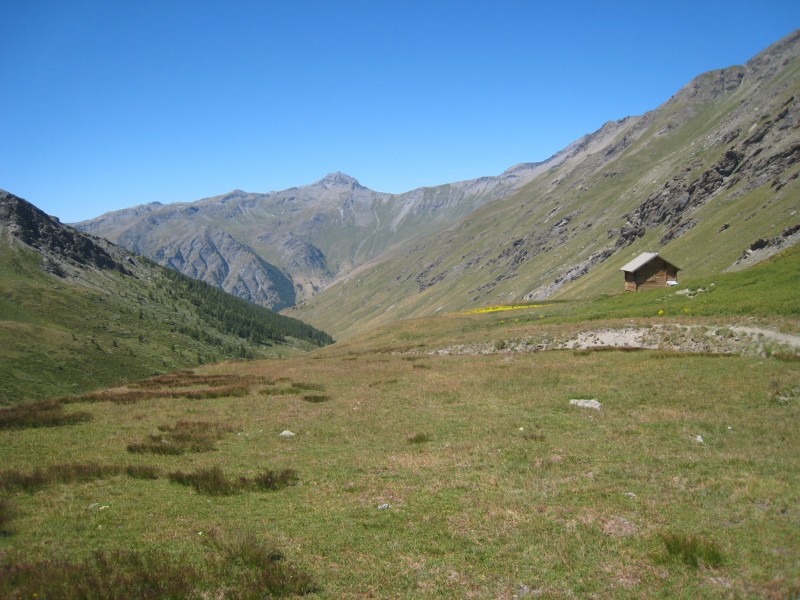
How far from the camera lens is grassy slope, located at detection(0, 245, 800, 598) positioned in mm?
10586

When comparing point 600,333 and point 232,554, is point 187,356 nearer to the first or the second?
point 600,333

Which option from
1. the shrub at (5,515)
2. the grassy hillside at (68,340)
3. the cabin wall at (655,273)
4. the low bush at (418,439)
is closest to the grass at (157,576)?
the shrub at (5,515)

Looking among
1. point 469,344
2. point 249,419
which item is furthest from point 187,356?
point 249,419

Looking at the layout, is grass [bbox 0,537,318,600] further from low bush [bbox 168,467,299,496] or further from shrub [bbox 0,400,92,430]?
shrub [bbox 0,400,92,430]

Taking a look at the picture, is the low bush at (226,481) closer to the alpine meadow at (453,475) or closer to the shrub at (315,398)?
the alpine meadow at (453,475)

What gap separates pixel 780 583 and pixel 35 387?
404 feet

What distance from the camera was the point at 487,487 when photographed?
15555mm

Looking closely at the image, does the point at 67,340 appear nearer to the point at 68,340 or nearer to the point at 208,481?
the point at 68,340

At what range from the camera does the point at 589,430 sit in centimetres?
2058

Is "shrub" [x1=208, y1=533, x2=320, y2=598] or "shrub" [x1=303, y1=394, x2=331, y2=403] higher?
"shrub" [x1=208, y1=533, x2=320, y2=598]

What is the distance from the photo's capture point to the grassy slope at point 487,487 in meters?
10.6

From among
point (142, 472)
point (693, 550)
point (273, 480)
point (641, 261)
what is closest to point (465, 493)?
point (693, 550)

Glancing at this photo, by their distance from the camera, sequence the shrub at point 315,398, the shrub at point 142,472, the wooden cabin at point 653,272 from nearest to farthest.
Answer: the shrub at point 142,472 < the shrub at point 315,398 < the wooden cabin at point 653,272


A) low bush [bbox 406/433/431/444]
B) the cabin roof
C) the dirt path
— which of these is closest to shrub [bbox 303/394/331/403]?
low bush [bbox 406/433/431/444]
